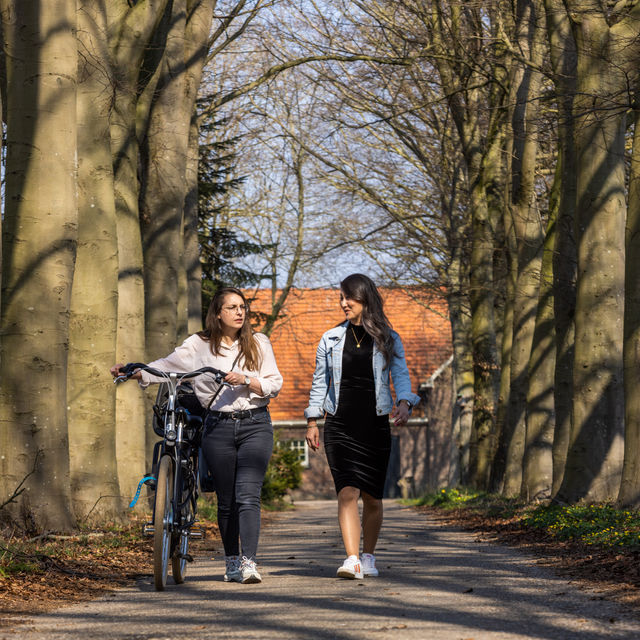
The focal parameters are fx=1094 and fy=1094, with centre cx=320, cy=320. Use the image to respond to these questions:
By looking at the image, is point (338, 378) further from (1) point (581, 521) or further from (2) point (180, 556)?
(1) point (581, 521)

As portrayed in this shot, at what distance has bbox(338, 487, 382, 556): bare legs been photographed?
25.5ft

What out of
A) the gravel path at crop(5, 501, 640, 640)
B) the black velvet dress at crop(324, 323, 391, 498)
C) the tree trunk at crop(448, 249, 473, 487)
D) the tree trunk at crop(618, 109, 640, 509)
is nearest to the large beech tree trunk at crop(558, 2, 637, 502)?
the tree trunk at crop(618, 109, 640, 509)

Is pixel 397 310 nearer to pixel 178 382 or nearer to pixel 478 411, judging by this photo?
pixel 478 411

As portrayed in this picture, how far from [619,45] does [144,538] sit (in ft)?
24.7

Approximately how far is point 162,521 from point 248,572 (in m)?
0.92

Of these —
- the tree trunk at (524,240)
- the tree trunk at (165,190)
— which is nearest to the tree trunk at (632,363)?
the tree trunk at (165,190)

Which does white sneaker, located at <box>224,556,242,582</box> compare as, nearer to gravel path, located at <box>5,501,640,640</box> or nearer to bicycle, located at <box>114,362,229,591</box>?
gravel path, located at <box>5,501,640,640</box>

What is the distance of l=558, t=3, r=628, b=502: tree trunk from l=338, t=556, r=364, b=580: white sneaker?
5481 mm

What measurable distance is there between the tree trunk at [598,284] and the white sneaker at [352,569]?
5481mm

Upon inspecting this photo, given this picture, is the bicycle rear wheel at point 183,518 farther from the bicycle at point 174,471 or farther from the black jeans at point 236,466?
the black jeans at point 236,466

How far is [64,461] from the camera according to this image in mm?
9531

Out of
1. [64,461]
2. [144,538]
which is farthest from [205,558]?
[64,461]

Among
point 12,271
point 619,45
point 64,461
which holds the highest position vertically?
point 619,45

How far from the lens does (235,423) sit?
25.2ft
